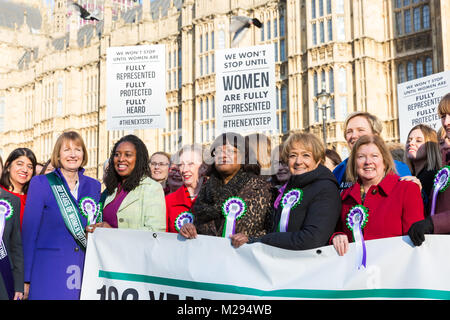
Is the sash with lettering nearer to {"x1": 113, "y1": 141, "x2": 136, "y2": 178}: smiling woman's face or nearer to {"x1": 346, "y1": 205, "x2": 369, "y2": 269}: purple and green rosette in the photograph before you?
{"x1": 113, "y1": 141, "x2": 136, "y2": 178}: smiling woman's face

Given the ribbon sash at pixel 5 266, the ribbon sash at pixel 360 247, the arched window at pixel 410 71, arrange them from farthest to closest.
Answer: the arched window at pixel 410 71
the ribbon sash at pixel 5 266
the ribbon sash at pixel 360 247

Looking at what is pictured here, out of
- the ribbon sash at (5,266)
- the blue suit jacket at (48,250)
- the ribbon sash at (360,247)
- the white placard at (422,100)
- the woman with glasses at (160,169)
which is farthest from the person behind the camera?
the white placard at (422,100)

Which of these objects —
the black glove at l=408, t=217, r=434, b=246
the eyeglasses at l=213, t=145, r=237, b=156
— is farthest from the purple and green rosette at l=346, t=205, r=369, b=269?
the eyeglasses at l=213, t=145, r=237, b=156

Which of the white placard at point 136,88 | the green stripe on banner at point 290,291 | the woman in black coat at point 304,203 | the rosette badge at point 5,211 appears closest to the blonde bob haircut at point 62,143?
the rosette badge at point 5,211

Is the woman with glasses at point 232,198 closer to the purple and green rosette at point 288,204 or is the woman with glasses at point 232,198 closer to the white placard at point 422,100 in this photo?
the purple and green rosette at point 288,204

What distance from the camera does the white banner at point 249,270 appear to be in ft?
10.2

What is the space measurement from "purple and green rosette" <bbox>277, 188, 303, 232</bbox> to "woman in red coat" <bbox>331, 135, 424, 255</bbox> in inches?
12.9

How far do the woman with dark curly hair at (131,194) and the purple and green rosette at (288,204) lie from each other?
108cm

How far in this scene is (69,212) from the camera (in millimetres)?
4227

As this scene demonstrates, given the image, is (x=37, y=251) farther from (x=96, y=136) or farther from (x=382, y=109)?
(x=96, y=136)

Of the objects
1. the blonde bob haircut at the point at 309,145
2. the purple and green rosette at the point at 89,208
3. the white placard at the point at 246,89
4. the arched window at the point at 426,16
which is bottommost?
the purple and green rosette at the point at 89,208

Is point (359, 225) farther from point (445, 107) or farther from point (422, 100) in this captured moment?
point (422, 100)

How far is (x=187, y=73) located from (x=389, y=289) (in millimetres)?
24070

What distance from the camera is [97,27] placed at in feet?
127
